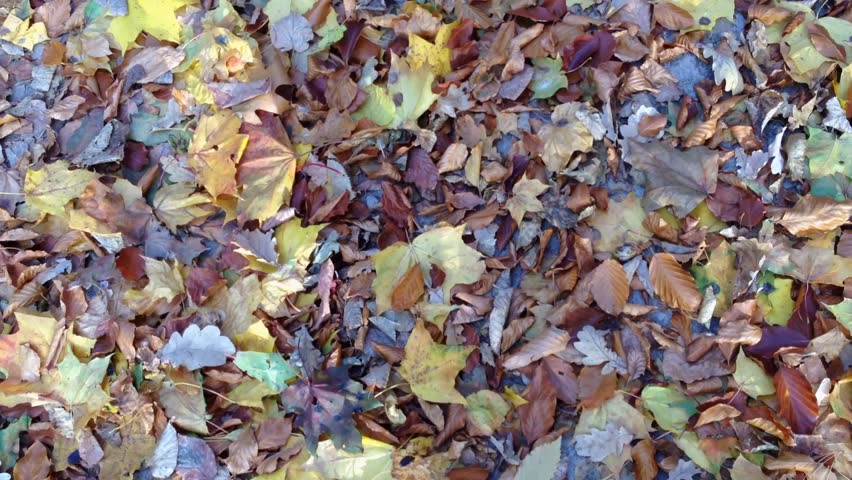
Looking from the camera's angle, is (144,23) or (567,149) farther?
(144,23)

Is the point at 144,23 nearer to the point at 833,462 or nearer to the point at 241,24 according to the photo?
the point at 241,24

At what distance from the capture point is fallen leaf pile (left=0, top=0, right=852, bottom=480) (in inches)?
64.8

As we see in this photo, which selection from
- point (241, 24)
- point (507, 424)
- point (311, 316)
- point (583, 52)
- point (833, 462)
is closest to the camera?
point (833, 462)

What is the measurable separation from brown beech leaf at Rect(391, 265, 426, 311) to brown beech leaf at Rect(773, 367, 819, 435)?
0.93m

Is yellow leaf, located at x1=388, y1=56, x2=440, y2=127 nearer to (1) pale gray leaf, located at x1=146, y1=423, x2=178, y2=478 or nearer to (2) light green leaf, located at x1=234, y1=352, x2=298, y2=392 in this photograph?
(2) light green leaf, located at x1=234, y1=352, x2=298, y2=392

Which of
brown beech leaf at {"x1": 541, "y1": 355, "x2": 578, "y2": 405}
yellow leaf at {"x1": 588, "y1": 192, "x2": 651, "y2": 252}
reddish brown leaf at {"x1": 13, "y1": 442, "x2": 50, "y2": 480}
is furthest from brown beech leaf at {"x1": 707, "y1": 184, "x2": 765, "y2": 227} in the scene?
reddish brown leaf at {"x1": 13, "y1": 442, "x2": 50, "y2": 480}

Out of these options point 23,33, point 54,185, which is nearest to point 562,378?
point 54,185

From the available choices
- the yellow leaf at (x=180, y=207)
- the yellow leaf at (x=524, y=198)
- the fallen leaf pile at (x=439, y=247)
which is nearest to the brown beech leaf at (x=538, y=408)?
the fallen leaf pile at (x=439, y=247)

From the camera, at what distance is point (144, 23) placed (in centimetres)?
214

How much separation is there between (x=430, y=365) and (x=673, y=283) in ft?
2.22

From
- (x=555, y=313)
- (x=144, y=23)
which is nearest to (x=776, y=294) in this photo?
(x=555, y=313)

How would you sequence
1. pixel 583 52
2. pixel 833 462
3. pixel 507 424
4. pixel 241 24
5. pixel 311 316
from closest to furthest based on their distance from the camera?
pixel 833 462
pixel 507 424
pixel 311 316
pixel 583 52
pixel 241 24

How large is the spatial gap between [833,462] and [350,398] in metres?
1.18

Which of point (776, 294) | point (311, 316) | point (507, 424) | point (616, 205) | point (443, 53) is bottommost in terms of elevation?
point (507, 424)
